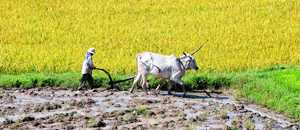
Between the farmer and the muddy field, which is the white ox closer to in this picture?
the muddy field

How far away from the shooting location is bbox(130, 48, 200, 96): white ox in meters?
14.2

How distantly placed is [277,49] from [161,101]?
21.4 feet

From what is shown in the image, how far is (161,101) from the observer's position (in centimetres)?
1340

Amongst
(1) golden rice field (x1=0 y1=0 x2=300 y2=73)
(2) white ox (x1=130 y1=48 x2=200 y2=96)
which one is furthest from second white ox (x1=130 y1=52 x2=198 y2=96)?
(1) golden rice field (x1=0 y1=0 x2=300 y2=73)

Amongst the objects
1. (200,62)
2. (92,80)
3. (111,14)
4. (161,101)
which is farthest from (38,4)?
(161,101)

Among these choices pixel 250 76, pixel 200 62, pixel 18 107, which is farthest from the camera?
pixel 200 62

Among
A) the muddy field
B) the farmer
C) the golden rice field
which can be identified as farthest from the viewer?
the golden rice field

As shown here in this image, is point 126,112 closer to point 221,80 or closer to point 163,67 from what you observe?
point 163,67

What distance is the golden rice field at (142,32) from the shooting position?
17.8 meters

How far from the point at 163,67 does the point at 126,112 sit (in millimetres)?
2330

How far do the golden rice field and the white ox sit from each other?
2349 millimetres

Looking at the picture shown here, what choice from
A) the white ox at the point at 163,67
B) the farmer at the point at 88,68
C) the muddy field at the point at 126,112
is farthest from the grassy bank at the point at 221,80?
the white ox at the point at 163,67

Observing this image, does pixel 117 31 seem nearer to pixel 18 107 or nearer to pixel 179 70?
pixel 179 70

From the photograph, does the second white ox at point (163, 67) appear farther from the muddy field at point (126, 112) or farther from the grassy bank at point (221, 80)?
the grassy bank at point (221, 80)
